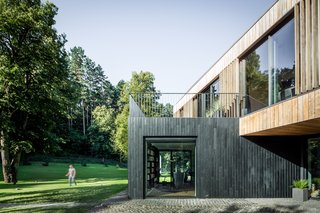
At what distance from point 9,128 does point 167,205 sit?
38.4 feet

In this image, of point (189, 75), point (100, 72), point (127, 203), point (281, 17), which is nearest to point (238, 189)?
point (127, 203)

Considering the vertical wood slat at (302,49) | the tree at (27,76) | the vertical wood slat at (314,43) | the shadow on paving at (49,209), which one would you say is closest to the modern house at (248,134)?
the vertical wood slat at (302,49)

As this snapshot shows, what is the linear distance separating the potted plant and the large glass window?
314 cm

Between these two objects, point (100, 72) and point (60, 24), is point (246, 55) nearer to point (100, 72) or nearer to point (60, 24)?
point (60, 24)

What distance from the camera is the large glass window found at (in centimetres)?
1023

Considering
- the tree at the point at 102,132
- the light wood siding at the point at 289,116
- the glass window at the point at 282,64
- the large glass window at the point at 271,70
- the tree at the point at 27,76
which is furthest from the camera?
the tree at the point at 102,132

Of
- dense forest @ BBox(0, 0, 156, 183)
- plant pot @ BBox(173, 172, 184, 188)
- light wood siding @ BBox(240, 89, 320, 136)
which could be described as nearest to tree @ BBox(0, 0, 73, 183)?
dense forest @ BBox(0, 0, 156, 183)

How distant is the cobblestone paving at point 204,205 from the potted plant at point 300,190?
29cm

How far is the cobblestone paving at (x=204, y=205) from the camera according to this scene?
415 inches

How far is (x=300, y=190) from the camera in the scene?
12.3m

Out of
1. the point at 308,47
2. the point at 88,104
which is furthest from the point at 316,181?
the point at 88,104

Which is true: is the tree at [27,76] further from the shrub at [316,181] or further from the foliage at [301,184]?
the shrub at [316,181]

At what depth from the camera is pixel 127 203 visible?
11898mm

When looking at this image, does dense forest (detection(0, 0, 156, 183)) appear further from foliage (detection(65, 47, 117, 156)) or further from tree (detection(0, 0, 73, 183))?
foliage (detection(65, 47, 117, 156))
